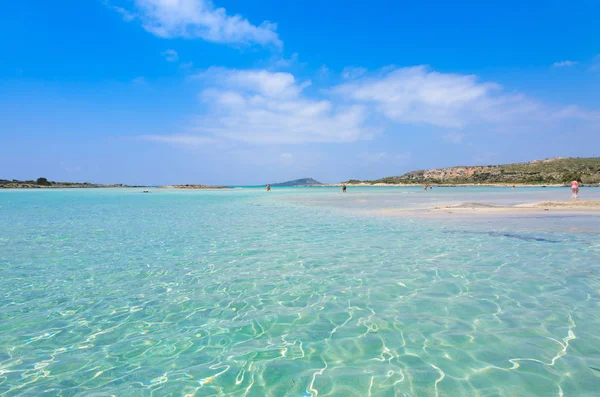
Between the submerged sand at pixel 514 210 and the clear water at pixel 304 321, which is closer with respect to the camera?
the clear water at pixel 304 321

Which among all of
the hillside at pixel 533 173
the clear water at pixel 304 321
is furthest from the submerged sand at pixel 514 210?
the hillside at pixel 533 173

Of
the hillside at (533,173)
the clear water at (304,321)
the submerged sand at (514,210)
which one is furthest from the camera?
the hillside at (533,173)

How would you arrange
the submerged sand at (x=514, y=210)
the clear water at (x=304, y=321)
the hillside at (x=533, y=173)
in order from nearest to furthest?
the clear water at (x=304, y=321) < the submerged sand at (x=514, y=210) < the hillside at (x=533, y=173)

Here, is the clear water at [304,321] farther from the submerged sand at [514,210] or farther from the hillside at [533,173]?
the hillside at [533,173]

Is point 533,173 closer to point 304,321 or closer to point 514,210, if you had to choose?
point 514,210

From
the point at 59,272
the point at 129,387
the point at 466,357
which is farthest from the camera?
the point at 59,272

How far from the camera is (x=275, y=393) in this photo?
4402 mm

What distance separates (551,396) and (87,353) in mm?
6555

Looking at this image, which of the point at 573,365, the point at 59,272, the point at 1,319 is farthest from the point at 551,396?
the point at 59,272

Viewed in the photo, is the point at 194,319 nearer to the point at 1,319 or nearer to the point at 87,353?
the point at 87,353

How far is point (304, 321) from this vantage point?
6.61 meters

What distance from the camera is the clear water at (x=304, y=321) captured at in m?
4.64

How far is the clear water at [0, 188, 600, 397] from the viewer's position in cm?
464

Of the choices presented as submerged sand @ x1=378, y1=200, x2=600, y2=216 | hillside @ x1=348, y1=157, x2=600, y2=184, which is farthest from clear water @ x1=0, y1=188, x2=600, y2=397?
hillside @ x1=348, y1=157, x2=600, y2=184
